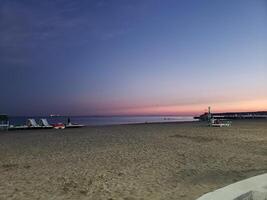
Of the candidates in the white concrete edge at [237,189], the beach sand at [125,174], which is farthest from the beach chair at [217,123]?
the white concrete edge at [237,189]

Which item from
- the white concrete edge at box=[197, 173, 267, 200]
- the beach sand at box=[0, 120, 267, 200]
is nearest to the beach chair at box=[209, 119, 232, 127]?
the beach sand at box=[0, 120, 267, 200]

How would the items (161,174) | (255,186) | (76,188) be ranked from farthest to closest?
(161,174) < (76,188) < (255,186)

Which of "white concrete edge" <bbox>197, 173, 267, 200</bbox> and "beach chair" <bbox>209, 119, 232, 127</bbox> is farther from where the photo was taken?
"beach chair" <bbox>209, 119, 232, 127</bbox>

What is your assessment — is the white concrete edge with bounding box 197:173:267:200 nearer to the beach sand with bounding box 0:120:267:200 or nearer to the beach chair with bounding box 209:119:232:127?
the beach sand with bounding box 0:120:267:200

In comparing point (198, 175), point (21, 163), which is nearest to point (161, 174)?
point (198, 175)

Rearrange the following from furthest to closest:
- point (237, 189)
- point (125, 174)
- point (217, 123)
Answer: point (217, 123), point (125, 174), point (237, 189)

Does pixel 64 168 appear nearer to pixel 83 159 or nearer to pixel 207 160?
pixel 83 159

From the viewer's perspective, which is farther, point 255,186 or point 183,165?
point 183,165

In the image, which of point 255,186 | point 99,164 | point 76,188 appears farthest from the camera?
point 99,164

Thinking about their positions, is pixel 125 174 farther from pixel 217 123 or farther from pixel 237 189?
pixel 217 123

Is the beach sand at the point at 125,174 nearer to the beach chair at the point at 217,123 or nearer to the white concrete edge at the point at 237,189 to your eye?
the white concrete edge at the point at 237,189

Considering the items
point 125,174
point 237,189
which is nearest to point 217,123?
point 125,174

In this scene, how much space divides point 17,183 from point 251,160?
7.38 metres

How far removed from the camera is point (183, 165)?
11383mm
